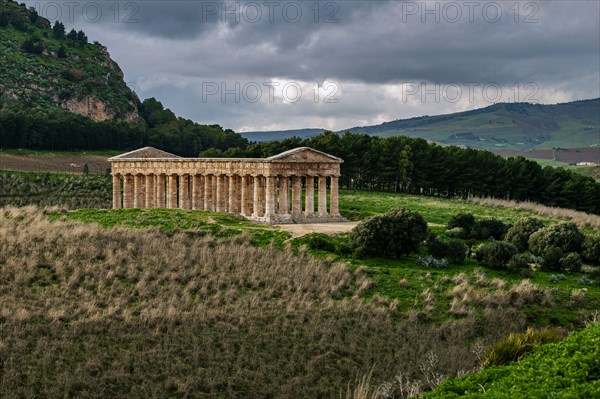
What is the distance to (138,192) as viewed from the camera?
65.6 meters

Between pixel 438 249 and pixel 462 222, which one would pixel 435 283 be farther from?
pixel 462 222

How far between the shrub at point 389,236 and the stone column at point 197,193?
24.3 m

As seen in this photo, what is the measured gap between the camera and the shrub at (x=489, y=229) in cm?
4678

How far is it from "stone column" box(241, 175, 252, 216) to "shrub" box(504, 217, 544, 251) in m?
20.5

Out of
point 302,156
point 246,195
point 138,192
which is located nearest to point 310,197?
point 302,156

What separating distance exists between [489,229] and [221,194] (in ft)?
73.5

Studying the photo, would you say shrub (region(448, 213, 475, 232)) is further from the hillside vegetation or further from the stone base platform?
the hillside vegetation

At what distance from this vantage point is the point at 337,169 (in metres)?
55.7

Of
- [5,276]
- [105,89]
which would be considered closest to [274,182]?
[5,276]

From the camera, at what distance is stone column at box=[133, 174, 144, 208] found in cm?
6512

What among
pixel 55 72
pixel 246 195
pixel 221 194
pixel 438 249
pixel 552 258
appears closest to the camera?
pixel 552 258

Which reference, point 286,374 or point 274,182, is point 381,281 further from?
point 274,182

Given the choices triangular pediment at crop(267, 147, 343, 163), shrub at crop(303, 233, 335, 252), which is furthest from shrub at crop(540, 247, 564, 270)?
triangular pediment at crop(267, 147, 343, 163)

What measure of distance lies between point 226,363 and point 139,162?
43415mm
